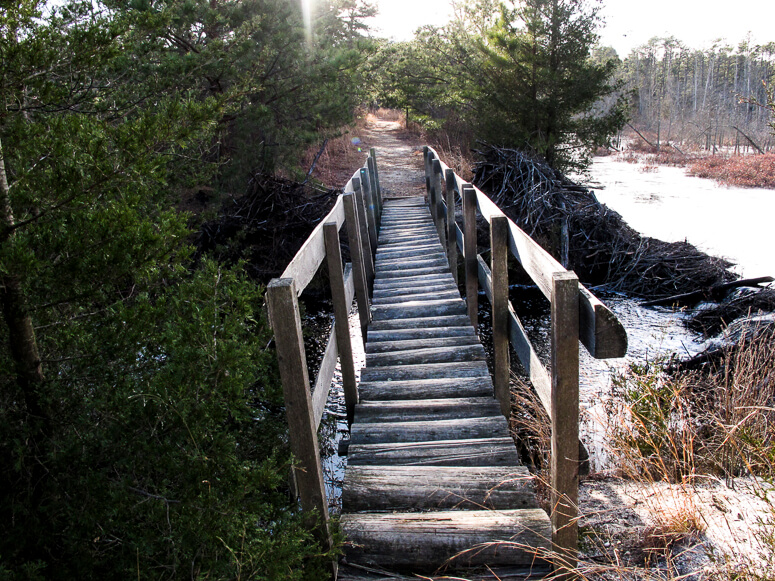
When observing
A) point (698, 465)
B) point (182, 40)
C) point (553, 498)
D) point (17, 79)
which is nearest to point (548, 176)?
point (182, 40)

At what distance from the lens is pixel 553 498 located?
2.39 metres

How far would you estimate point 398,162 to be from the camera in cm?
1841

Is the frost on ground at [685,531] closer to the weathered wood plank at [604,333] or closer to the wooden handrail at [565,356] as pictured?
the wooden handrail at [565,356]

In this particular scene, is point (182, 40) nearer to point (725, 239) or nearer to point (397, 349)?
point (397, 349)

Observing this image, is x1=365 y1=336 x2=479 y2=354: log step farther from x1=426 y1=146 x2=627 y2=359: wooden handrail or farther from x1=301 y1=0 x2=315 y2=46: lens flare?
x1=301 y1=0 x2=315 y2=46: lens flare

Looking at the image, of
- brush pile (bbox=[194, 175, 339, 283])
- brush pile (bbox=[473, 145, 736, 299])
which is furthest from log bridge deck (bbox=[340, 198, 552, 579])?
brush pile (bbox=[473, 145, 736, 299])

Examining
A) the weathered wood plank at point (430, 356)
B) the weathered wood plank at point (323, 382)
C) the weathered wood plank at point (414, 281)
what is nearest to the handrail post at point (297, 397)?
the weathered wood plank at point (323, 382)

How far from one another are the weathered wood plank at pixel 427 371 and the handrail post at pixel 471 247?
895 mm

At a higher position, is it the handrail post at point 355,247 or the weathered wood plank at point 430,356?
the handrail post at point 355,247

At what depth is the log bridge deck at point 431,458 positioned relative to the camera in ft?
7.91

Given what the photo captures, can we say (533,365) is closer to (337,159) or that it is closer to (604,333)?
(604,333)

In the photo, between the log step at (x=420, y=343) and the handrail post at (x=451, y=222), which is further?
the handrail post at (x=451, y=222)

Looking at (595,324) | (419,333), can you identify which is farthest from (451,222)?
(595,324)

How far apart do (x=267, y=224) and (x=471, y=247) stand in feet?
18.3
